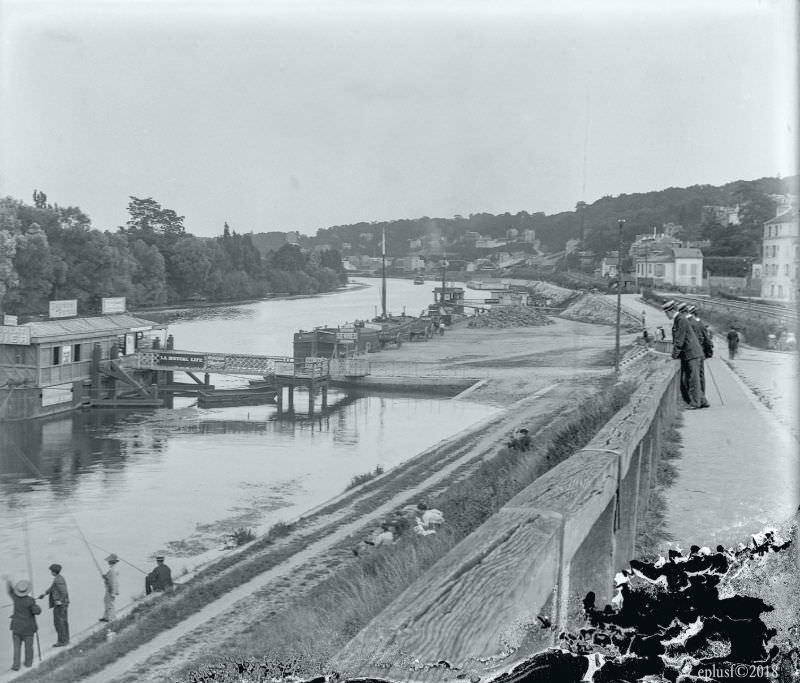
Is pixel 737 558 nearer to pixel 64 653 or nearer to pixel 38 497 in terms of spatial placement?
pixel 64 653

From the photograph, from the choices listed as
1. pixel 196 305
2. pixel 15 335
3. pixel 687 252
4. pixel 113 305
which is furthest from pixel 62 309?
pixel 687 252

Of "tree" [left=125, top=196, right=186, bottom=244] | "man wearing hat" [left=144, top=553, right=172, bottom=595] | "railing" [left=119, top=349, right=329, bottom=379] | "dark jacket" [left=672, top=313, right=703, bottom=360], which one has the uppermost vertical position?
"tree" [left=125, top=196, right=186, bottom=244]

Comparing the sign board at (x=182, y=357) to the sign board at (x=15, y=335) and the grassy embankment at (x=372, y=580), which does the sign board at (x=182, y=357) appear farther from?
the grassy embankment at (x=372, y=580)

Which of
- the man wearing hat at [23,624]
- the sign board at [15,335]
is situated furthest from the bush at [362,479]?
the sign board at [15,335]

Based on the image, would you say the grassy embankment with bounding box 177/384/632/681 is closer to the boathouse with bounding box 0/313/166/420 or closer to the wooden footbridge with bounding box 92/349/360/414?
the boathouse with bounding box 0/313/166/420

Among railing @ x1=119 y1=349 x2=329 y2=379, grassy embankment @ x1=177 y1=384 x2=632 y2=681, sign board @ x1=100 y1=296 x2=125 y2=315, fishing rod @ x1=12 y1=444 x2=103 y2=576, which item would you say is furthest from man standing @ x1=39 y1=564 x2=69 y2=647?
sign board @ x1=100 y1=296 x2=125 y2=315
